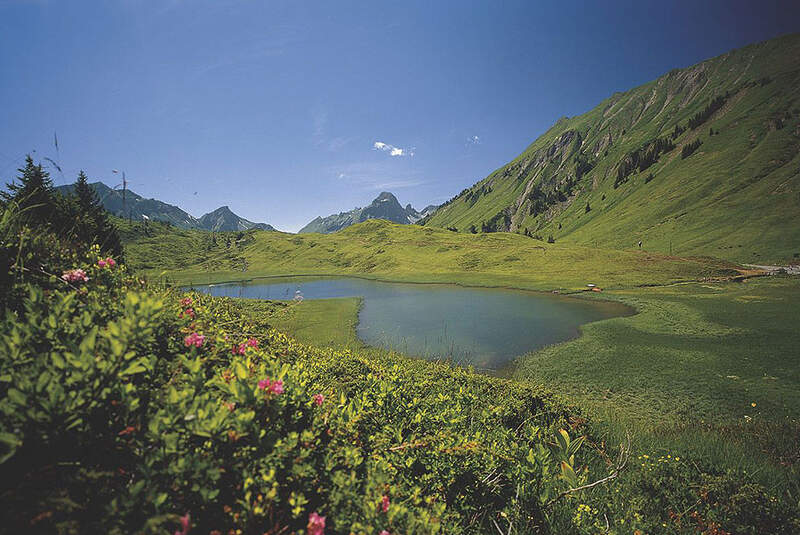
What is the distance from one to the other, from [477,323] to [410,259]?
50.2 meters

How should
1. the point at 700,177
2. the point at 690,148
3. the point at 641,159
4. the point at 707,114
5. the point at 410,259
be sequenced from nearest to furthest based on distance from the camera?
A: the point at 410,259, the point at 700,177, the point at 690,148, the point at 707,114, the point at 641,159

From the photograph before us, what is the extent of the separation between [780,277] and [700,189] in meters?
76.0

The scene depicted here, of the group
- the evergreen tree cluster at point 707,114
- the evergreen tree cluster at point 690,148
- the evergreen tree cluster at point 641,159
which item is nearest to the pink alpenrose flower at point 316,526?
the evergreen tree cluster at point 690,148

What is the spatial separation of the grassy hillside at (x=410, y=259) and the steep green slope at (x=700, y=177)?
111ft

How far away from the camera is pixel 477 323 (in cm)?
2338

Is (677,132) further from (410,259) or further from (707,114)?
(410,259)

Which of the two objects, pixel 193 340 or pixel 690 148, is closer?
pixel 193 340

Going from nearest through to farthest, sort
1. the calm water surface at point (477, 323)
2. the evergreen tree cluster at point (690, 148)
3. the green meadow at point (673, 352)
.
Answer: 1. the green meadow at point (673, 352)
2. the calm water surface at point (477, 323)
3. the evergreen tree cluster at point (690, 148)

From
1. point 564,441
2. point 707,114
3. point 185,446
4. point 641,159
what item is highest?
point 707,114

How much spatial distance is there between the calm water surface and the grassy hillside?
11.4 metres

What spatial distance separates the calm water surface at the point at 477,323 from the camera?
17078 millimetres

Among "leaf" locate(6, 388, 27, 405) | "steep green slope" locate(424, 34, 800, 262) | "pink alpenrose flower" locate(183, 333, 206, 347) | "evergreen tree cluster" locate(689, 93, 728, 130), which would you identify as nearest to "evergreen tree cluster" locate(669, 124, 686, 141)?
"steep green slope" locate(424, 34, 800, 262)

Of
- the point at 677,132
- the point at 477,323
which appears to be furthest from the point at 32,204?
the point at 677,132

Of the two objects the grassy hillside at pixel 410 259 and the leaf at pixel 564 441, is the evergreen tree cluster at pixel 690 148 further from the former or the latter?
the leaf at pixel 564 441
